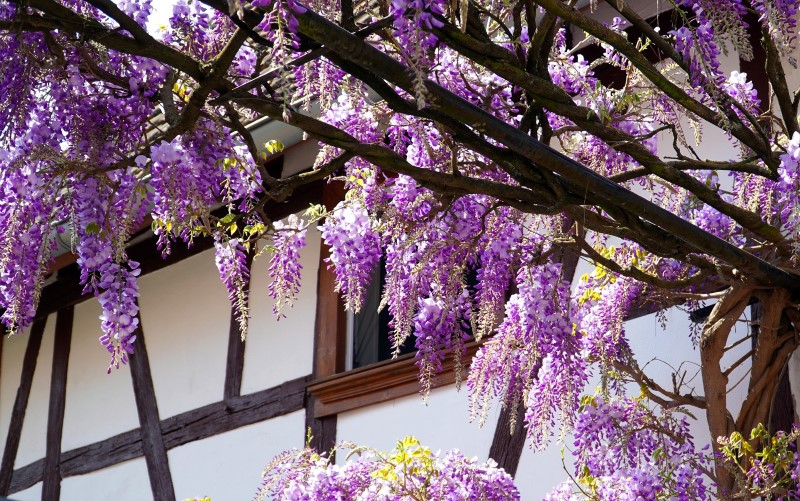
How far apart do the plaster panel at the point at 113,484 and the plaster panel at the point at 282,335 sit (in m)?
0.86

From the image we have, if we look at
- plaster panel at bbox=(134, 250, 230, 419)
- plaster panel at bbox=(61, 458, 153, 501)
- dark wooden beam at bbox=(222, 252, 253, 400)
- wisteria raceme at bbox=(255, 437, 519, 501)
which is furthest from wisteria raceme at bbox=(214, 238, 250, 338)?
plaster panel at bbox=(61, 458, 153, 501)

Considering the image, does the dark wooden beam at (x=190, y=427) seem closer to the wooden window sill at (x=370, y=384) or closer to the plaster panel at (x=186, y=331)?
the plaster panel at (x=186, y=331)

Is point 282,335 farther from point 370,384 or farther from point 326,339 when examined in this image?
point 370,384

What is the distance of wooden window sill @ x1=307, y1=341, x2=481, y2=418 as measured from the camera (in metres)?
5.32

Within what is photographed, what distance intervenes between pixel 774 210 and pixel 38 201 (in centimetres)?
222

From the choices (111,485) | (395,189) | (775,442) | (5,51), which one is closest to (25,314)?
(5,51)

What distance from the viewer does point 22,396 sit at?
7.79 meters

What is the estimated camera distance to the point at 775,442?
3703 mm

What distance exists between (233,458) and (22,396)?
2.26 m

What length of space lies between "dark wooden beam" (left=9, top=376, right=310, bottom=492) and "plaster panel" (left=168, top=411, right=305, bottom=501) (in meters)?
0.04

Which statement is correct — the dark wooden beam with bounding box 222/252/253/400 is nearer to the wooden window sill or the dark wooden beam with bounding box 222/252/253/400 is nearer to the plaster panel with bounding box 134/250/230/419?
the plaster panel with bounding box 134/250/230/419

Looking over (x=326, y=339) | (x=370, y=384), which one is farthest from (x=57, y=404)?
(x=370, y=384)

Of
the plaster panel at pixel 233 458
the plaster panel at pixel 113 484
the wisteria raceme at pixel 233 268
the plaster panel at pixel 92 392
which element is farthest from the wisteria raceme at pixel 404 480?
the plaster panel at pixel 92 392

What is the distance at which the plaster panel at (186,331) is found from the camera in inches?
255
